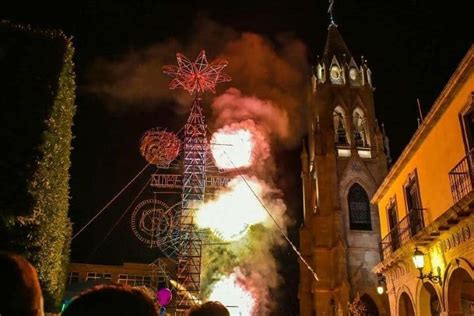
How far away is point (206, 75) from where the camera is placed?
25500 mm

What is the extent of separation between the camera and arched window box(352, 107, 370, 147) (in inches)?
1674

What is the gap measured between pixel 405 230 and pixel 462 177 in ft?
14.9

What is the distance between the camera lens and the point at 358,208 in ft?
128

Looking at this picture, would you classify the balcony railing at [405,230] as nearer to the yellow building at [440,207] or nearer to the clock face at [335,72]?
the yellow building at [440,207]

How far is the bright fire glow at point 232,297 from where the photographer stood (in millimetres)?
30250

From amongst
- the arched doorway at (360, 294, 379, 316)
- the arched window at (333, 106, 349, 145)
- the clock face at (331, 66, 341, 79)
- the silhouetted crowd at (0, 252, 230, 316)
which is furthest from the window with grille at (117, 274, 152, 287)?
the silhouetted crowd at (0, 252, 230, 316)

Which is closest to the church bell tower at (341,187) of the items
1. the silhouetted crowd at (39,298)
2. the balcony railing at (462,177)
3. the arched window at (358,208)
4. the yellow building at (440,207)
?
the arched window at (358,208)

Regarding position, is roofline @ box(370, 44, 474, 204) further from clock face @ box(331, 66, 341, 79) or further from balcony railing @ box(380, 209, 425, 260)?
clock face @ box(331, 66, 341, 79)

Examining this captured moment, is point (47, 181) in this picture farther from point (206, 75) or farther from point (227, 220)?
point (227, 220)

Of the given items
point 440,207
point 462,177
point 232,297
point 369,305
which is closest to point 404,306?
point 440,207

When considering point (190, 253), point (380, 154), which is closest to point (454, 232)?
point (190, 253)

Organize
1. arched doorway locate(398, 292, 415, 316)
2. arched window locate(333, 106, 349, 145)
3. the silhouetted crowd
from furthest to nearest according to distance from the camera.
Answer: arched window locate(333, 106, 349, 145) → arched doorway locate(398, 292, 415, 316) → the silhouetted crowd

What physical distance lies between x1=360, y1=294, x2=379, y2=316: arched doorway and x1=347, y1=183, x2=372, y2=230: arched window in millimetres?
5767

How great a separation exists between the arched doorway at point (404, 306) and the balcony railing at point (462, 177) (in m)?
7.49
